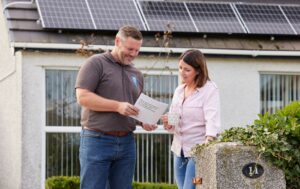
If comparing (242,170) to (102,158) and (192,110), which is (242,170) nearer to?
(192,110)

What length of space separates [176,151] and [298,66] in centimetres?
587

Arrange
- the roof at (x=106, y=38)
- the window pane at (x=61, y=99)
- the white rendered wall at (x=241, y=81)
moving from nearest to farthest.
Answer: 1. the roof at (x=106, y=38)
2. the window pane at (x=61, y=99)
3. the white rendered wall at (x=241, y=81)

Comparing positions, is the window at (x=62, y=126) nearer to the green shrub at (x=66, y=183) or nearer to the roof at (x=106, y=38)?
the roof at (x=106, y=38)

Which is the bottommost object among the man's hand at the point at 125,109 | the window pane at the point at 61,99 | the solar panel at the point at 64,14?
the man's hand at the point at 125,109

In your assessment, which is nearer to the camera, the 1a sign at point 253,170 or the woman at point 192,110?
the 1a sign at point 253,170

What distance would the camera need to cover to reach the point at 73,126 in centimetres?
1192

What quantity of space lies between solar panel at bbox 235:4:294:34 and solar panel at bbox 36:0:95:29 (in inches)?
95.1

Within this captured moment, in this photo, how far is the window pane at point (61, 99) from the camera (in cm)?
1190

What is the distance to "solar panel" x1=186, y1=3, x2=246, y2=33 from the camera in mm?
12297

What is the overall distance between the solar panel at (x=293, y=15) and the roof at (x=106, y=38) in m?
0.21

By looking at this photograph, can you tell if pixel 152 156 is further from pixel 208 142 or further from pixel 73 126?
pixel 208 142

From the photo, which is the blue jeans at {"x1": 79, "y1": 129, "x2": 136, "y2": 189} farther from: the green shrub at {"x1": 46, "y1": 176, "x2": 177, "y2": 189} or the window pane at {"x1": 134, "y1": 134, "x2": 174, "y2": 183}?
the window pane at {"x1": 134, "y1": 134, "x2": 174, "y2": 183}

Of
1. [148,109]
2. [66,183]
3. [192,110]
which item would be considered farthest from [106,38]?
[148,109]

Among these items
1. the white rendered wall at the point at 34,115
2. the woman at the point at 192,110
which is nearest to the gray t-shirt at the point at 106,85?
the woman at the point at 192,110
